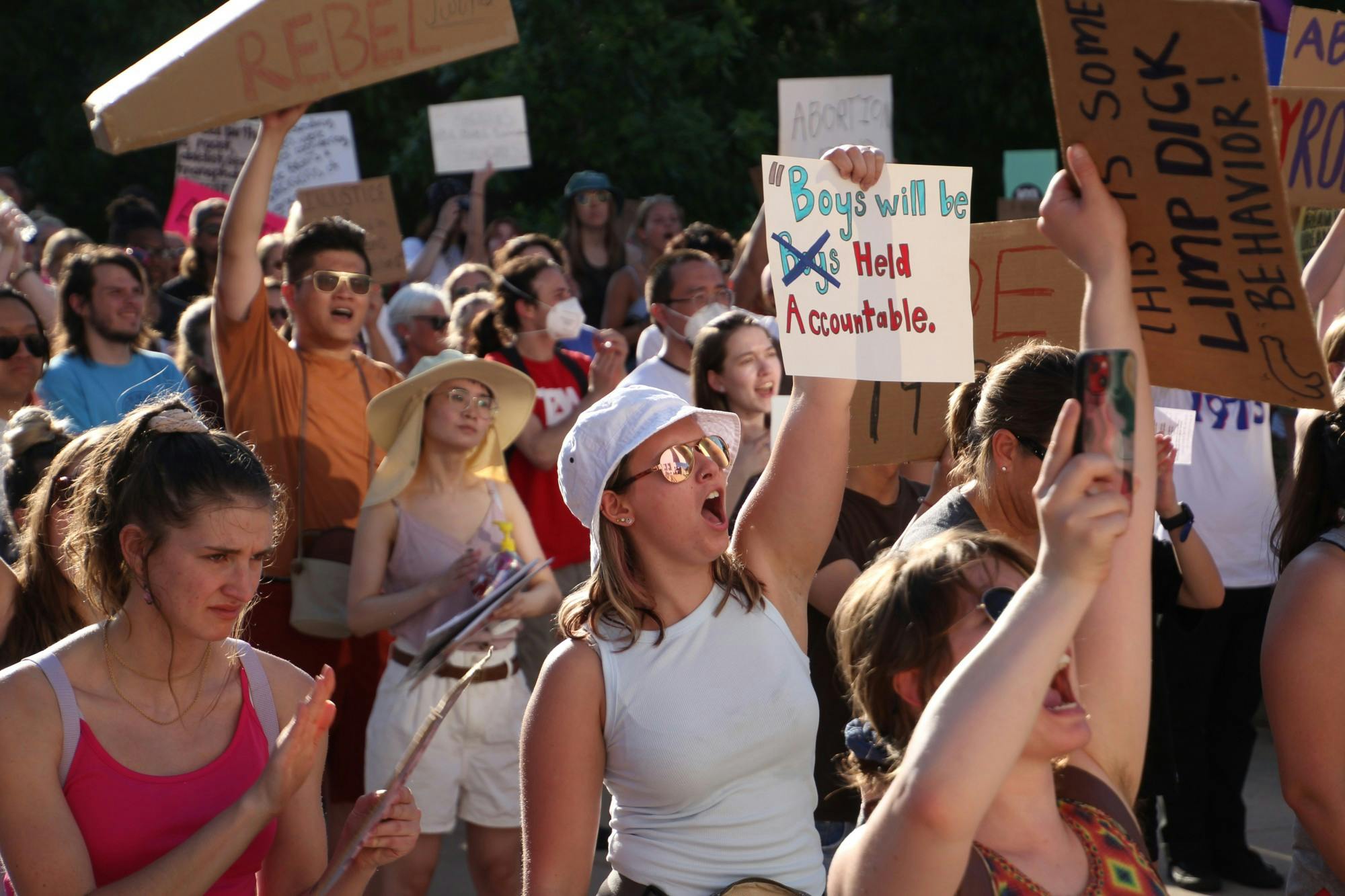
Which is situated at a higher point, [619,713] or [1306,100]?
[1306,100]

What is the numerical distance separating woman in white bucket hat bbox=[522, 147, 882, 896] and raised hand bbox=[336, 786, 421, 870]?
0.21 meters

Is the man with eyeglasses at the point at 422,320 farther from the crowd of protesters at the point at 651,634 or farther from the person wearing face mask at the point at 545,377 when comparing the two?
the crowd of protesters at the point at 651,634

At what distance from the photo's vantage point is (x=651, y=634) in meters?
2.62

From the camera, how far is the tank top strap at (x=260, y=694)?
2566mm

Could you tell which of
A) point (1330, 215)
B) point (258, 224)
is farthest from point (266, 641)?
point (1330, 215)

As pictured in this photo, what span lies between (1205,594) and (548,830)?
8.03 ft

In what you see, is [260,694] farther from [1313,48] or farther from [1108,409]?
[1313,48]

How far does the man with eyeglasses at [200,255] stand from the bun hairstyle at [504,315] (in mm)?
2211

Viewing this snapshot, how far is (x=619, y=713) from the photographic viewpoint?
8.27 ft

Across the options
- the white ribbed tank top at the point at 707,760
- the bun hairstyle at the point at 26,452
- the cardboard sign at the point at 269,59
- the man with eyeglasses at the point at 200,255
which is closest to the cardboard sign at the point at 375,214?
the man with eyeglasses at the point at 200,255

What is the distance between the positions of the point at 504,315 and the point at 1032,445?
12.0ft

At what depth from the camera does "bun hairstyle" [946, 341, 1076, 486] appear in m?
2.86

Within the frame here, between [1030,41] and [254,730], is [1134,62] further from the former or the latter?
[1030,41]

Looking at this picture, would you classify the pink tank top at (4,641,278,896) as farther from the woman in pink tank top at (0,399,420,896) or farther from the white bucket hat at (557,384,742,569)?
the white bucket hat at (557,384,742,569)
